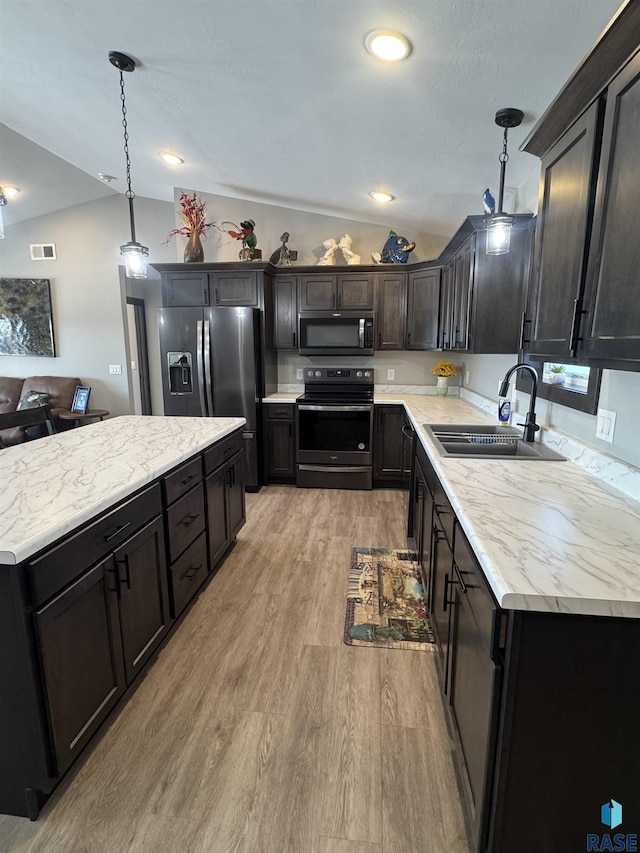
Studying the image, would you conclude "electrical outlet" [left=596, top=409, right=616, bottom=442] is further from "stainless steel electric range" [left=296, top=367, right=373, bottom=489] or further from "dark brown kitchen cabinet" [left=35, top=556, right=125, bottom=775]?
"stainless steel electric range" [left=296, top=367, right=373, bottom=489]

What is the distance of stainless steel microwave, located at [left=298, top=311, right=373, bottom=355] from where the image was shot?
163 inches

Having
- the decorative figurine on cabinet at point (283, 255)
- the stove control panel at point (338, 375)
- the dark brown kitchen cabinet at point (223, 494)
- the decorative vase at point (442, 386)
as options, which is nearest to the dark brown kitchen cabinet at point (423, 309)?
the decorative vase at point (442, 386)

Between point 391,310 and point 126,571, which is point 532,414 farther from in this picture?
point 391,310

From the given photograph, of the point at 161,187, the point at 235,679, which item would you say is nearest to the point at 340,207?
the point at 161,187

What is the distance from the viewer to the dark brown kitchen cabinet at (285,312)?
4.25m

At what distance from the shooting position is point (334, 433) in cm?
411

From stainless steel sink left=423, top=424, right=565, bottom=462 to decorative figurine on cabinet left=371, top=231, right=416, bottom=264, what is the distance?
2186mm

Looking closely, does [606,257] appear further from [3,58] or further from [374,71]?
[3,58]

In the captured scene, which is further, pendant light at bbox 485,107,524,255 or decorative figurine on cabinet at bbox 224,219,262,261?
decorative figurine on cabinet at bbox 224,219,262,261

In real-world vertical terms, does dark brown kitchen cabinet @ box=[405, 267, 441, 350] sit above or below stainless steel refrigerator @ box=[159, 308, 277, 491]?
above

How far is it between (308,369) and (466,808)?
3.68 meters

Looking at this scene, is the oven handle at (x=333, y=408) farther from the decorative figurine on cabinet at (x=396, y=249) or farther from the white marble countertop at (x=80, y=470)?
the decorative figurine on cabinet at (x=396, y=249)

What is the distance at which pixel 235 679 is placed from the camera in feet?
5.97

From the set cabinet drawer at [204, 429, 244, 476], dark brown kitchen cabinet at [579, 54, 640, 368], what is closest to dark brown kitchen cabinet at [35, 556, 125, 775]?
cabinet drawer at [204, 429, 244, 476]
